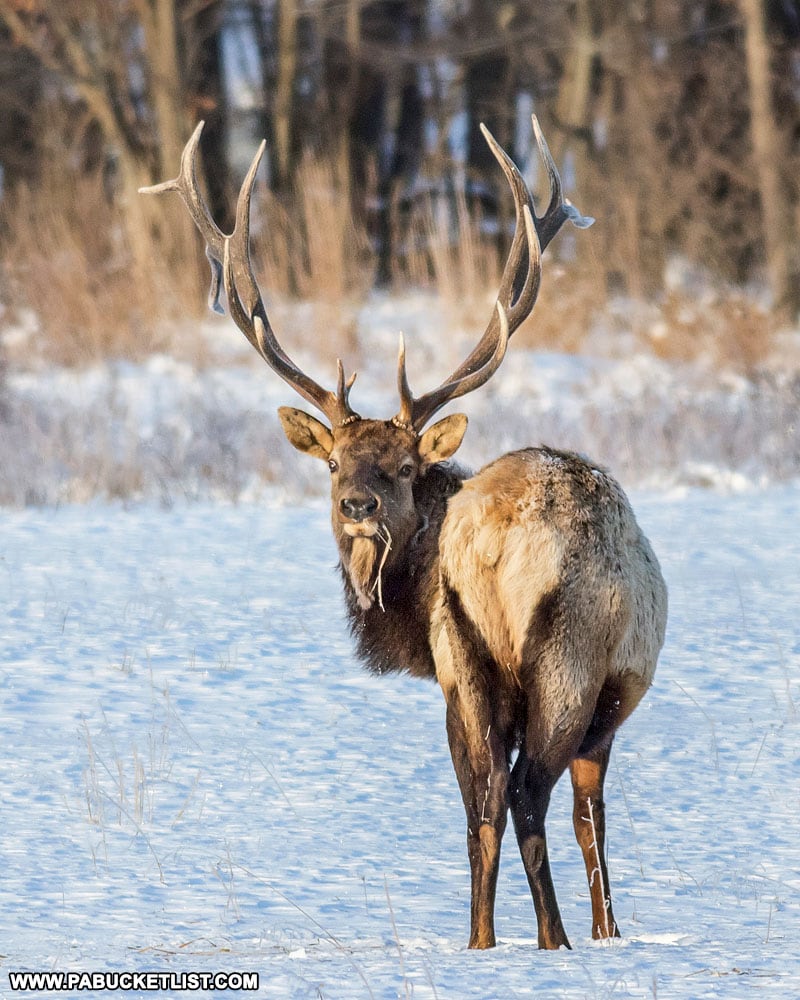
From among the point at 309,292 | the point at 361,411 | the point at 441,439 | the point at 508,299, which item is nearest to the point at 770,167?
the point at 309,292

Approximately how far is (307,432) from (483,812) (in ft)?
5.59

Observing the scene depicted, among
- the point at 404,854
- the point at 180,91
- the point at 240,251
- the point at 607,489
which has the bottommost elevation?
the point at 404,854

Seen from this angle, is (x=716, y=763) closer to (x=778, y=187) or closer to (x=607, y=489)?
(x=607, y=489)

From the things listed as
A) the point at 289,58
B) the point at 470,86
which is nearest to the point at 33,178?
the point at 289,58

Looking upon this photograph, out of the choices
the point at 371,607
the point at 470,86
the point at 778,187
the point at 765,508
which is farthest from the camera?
the point at 470,86

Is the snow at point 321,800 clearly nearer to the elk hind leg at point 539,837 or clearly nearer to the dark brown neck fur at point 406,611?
the elk hind leg at point 539,837

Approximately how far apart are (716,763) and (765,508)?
4.27 m

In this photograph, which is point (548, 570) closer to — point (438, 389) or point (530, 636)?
point (530, 636)

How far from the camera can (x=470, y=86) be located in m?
28.9

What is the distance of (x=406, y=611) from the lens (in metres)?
5.45

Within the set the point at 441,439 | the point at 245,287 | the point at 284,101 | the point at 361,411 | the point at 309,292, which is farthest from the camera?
the point at 284,101

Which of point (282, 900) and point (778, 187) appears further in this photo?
point (778, 187)

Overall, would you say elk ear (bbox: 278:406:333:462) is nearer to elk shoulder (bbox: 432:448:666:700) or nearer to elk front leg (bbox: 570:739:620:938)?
elk shoulder (bbox: 432:448:666:700)

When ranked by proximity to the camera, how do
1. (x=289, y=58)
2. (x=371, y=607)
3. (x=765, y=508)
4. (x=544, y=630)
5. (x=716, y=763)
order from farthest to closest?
(x=289, y=58) → (x=765, y=508) → (x=716, y=763) → (x=371, y=607) → (x=544, y=630)
